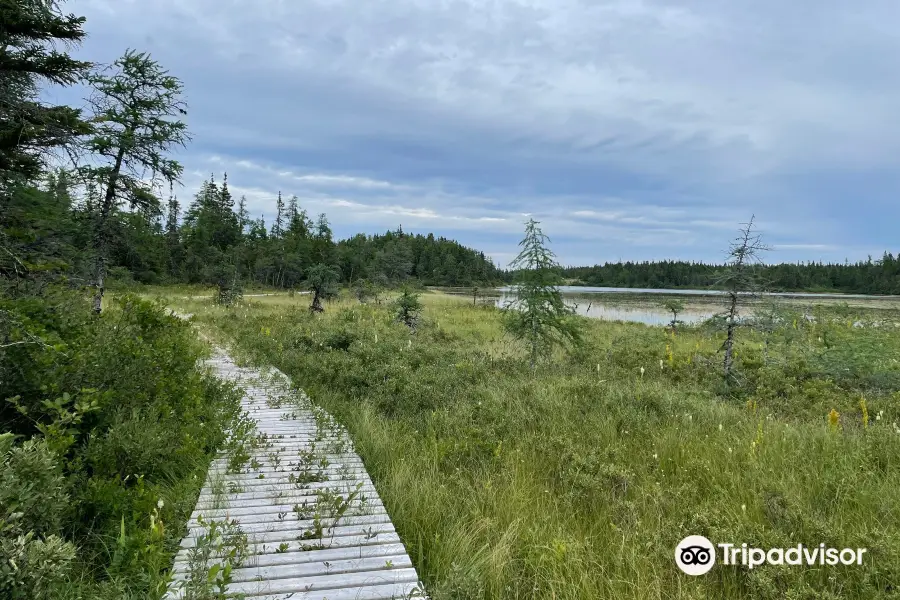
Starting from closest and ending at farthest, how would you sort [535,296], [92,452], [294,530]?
[294,530], [92,452], [535,296]

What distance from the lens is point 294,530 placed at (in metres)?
3.50

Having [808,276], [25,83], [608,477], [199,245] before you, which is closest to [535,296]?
[608,477]

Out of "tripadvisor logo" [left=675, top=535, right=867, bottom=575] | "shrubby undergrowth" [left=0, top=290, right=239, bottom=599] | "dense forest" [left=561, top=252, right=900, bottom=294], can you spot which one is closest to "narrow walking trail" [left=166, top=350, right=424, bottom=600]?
"shrubby undergrowth" [left=0, top=290, right=239, bottom=599]

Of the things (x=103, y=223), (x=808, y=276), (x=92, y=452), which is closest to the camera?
(x=92, y=452)

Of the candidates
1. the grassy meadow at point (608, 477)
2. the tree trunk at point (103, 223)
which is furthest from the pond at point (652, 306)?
the tree trunk at point (103, 223)

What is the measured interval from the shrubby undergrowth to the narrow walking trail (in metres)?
0.21

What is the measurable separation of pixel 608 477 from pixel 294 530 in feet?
9.00

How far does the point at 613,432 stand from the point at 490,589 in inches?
125

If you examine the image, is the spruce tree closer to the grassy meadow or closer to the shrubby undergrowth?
the grassy meadow

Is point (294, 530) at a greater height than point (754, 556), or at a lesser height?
lesser

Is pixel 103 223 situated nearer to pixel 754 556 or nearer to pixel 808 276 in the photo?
pixel 754 556

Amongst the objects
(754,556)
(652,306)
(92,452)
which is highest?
(652,306)

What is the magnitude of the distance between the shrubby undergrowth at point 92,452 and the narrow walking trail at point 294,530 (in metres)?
0.21

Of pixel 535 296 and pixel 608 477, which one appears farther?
pixel 535 296
